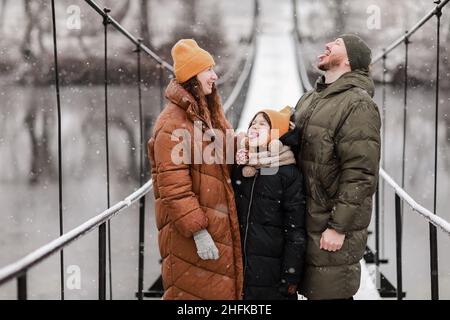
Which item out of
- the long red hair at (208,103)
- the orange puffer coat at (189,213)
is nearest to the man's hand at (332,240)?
the orange puffer coat at (189,213)

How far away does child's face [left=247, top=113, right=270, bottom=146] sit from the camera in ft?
5.99

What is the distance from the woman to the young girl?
42 mm

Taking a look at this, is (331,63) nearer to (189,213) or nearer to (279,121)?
(279,121)

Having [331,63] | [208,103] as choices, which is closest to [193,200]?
[208,103]

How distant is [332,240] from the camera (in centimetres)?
179

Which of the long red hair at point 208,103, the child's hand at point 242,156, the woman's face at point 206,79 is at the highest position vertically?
the woman's face at point 206,79

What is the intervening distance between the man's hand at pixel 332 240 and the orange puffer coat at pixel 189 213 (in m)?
0.22

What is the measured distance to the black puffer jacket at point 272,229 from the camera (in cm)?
180

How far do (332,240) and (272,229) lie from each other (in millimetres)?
152

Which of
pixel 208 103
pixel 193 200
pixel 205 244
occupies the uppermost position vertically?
pixel 208 103

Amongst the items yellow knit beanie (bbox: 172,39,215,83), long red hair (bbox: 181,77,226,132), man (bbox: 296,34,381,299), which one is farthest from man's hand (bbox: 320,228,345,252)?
yellow knit beanie (bbox: 172,39,215,83)

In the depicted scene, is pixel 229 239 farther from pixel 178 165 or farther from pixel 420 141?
pixel 420 141

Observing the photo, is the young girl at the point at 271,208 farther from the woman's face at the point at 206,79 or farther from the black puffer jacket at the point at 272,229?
the woman's face at the point at 206,79
